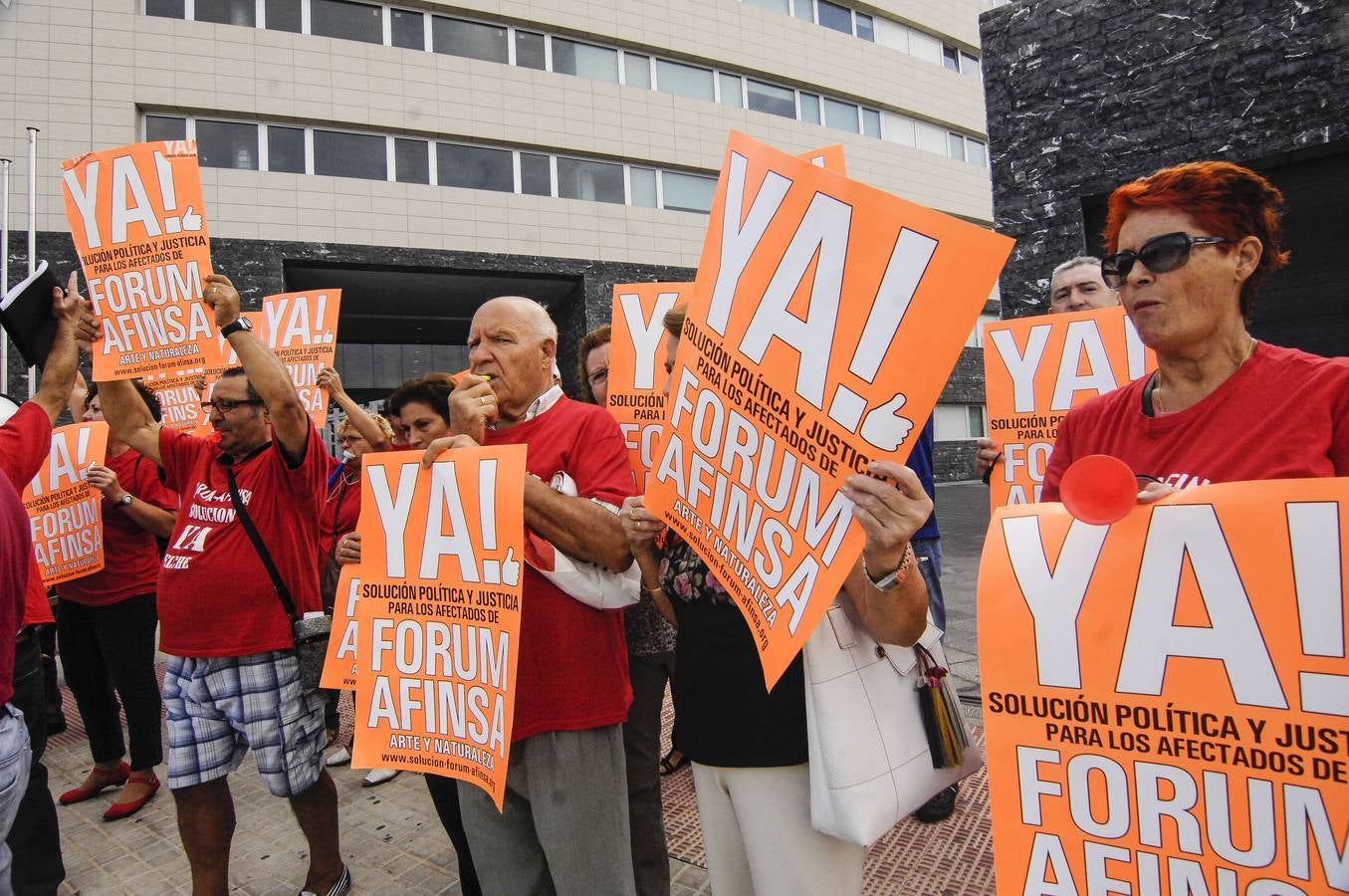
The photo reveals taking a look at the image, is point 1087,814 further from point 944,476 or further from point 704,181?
point 944,476

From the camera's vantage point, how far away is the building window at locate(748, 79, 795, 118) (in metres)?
20.1

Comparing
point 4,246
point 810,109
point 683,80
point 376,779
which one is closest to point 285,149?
point 4,246

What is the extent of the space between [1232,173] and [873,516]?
95cm

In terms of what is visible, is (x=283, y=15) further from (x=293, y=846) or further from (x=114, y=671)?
(x=293, y=846)

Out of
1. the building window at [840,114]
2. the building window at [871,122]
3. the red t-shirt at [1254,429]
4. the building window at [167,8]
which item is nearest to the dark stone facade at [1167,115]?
the red t-shirt at [1254,429]

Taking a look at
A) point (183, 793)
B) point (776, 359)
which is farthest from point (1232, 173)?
point (183, 793)

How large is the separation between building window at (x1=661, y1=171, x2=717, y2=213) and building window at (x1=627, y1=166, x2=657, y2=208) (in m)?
0.28

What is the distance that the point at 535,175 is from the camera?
17062mm

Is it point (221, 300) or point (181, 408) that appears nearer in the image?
point (221, 300)

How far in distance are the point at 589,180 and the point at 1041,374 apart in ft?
52.8

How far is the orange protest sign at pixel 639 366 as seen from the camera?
3297mm

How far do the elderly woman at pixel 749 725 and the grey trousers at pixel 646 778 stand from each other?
76 centimetres

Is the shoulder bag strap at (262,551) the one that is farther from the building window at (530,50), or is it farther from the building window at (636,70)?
the building window at (636,70)

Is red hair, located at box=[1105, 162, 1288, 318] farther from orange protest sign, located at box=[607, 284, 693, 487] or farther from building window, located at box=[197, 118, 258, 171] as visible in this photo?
building window, located at box=[197, 118, 258, 171]
